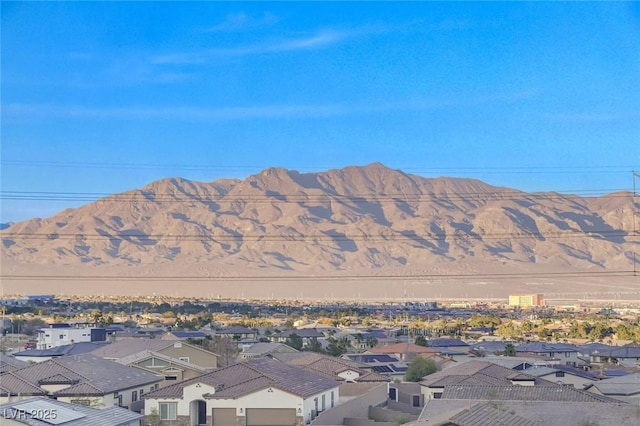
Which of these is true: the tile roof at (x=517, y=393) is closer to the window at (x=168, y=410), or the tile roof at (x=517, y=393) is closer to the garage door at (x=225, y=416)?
the garage door at (x=225, y=416)

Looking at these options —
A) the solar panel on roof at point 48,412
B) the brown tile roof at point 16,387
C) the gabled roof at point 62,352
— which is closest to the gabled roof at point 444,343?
the gabled roof at point 62,352

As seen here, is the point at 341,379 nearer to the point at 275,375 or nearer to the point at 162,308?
the point at 275,375

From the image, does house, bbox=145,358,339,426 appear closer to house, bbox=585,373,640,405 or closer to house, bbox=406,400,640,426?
house, bbox=406,400,640,426

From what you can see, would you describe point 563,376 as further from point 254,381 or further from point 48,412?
point 48,412

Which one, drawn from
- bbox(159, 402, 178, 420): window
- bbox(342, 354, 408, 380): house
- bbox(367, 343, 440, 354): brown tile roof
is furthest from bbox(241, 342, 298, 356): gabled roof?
bbox(159, 402, 178, 420): window

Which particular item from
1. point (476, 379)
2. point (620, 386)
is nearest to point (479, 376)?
point (476, 379)

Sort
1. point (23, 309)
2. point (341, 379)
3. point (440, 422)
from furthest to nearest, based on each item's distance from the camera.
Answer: point (23, 309) → point (341, 379) → point (440, 422)

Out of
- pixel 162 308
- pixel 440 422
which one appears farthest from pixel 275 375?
pixel 162 308
